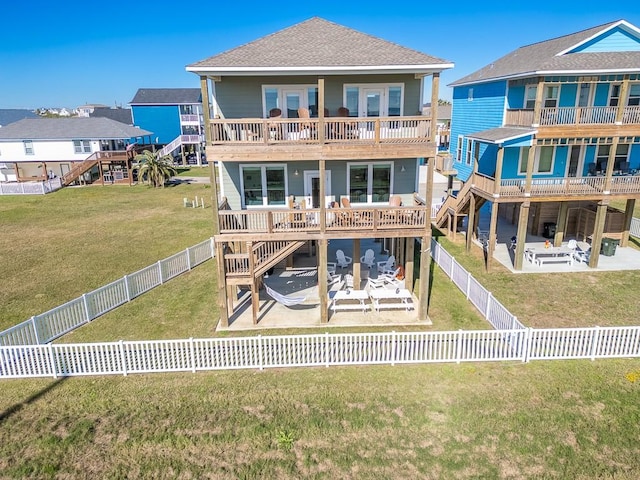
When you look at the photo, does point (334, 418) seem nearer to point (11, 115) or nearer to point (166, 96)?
point (166, 96)

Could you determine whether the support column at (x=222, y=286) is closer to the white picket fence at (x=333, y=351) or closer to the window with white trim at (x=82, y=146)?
the white picket fence at (x=333, y=351)

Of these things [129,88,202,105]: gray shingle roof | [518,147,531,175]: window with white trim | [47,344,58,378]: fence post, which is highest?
[129,88,202,105]: gray shingle roof

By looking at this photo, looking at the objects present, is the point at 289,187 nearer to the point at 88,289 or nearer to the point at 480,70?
the point at 88,289

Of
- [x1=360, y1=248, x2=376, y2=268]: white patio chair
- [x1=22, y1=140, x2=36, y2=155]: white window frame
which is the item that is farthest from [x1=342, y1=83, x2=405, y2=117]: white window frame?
[x1=22, y1=140, x2=36, y2=155]: white window frame

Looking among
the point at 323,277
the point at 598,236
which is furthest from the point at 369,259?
the point at 598,236

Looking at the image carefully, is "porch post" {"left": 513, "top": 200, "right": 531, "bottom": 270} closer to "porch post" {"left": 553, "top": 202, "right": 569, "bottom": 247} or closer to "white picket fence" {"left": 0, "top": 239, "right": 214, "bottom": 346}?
"porch post" {"left": 553, "top": 202, "right": 569, "bottom": 247}

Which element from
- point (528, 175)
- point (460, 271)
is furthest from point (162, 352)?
point (528, 175)

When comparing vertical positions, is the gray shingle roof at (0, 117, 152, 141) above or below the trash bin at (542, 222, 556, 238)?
above
